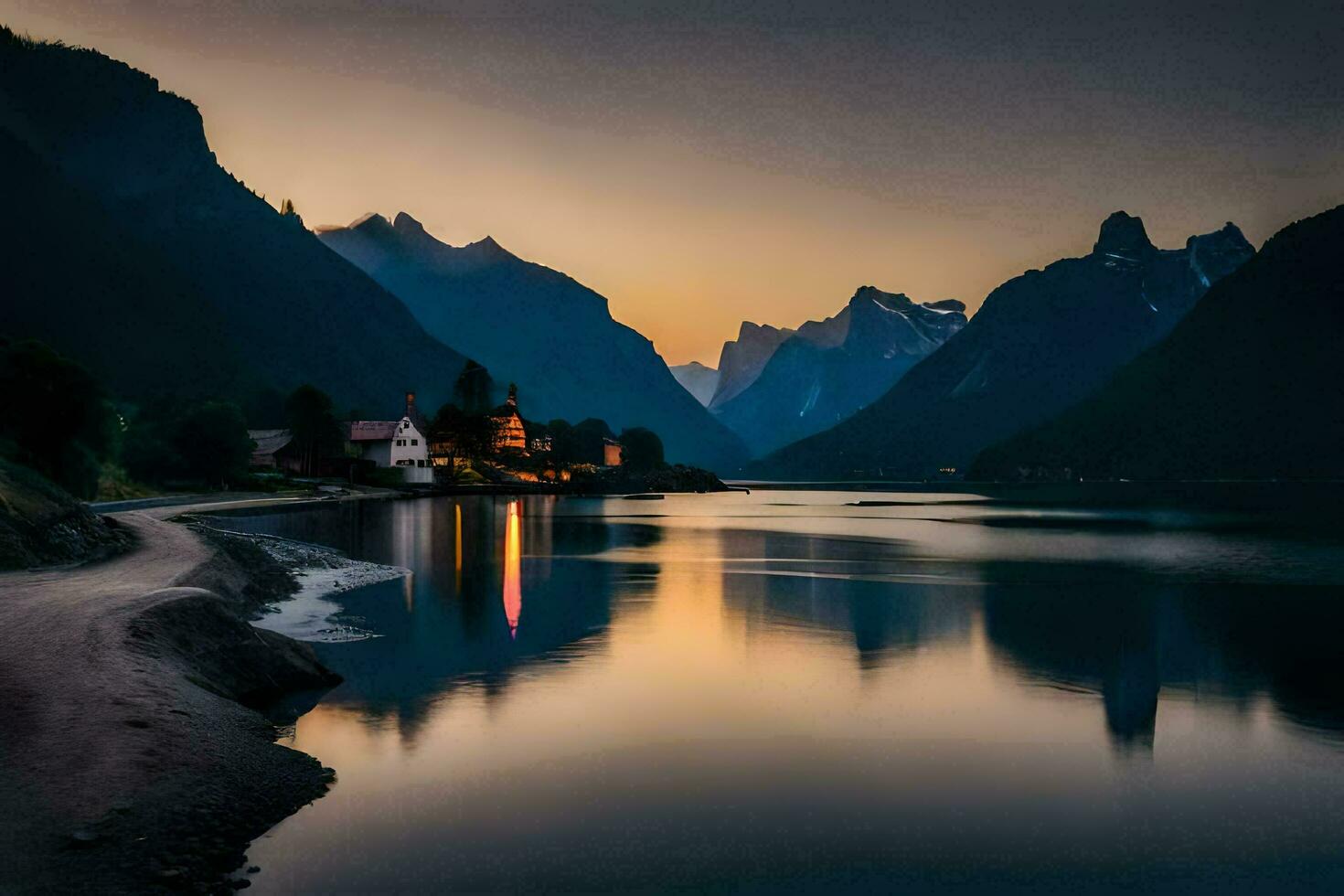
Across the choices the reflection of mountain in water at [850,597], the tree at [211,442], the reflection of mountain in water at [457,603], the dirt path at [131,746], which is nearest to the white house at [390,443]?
the tree at [211,442]

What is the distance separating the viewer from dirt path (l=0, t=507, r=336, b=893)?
37.2ft

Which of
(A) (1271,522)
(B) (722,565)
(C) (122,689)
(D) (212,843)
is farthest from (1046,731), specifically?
(A) (1271,522)

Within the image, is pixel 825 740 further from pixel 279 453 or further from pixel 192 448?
pixel 279 453

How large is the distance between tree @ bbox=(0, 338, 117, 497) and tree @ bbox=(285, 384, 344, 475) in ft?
258

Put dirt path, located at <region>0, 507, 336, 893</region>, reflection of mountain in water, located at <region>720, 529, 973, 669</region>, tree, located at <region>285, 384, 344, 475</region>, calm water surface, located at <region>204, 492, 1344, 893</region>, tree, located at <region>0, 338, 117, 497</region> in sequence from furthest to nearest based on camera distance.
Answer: tree, located at <region>285, 384, 344, 475</region>
tree, located at <region>0, 338, 117, 497</region>
reflection of mountain in water, located at <region>720, 529, 973, 669</region>
calm water surface, located at <region>204, 492, 1344, 893</region>
dirt path, located at <region>0, 507, 336, 893</region>

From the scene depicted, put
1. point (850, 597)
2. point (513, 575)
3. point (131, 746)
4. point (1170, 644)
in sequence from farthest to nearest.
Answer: point (513, 575) < point (850, 597) < point (1170, 644) < point (131, 746)

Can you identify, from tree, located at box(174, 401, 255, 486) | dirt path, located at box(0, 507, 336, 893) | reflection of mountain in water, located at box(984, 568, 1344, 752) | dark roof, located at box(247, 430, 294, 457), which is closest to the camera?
dirt path, located at box(0, 507, 336, 893)

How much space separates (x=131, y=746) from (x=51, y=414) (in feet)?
161

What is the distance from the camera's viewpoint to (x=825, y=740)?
20156 millimetres

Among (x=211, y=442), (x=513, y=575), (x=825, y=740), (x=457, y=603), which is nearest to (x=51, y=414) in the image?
(x=513, y=575)

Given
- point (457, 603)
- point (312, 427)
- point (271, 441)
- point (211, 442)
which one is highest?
point (312, 427)

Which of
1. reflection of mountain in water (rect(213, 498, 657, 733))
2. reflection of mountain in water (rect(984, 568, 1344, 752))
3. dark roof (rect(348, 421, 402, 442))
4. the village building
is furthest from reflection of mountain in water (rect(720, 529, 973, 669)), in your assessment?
dark roof (rect(348, 421, 402, 442))

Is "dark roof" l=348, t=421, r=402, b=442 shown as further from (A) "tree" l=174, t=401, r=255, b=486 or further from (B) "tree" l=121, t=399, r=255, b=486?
(A) "tree" l=174, t=401, r=255, b=486

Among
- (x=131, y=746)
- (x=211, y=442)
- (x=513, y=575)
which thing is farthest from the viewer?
(x=211, y=442)
